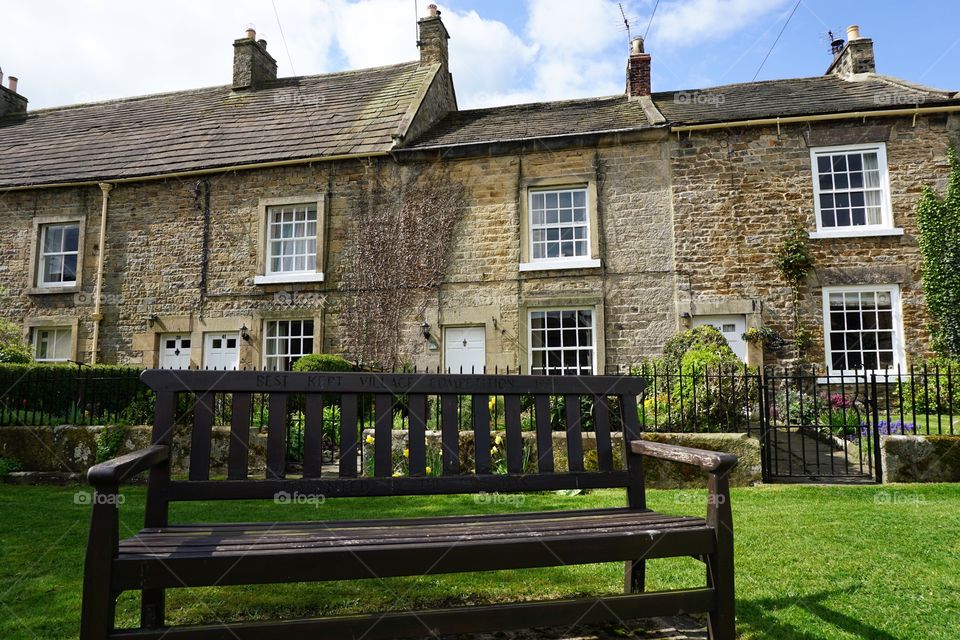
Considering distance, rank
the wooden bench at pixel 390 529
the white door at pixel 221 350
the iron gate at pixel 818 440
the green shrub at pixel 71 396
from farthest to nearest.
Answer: the white door at pixel 221 350 < the green shrub at pixel 71 396 < the iron gate at pixel 818 440 < the wooden bench at pixel 390 529

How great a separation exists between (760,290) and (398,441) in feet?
28.3

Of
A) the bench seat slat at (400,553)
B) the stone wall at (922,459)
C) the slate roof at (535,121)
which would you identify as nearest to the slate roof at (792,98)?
the slate roof at (535,121)

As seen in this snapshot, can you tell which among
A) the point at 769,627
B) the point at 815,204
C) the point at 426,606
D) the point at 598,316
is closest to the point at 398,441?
the point at 426,606

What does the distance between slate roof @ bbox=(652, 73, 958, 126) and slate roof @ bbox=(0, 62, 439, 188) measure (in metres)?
6.37

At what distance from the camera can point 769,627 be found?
2.73 m

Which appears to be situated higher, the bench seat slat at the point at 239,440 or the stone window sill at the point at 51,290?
the stone window sill at the point at 51,290

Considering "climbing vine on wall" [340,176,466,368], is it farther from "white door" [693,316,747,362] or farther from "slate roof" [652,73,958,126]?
"white door" [693,316,747,362]

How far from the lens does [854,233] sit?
483 inches

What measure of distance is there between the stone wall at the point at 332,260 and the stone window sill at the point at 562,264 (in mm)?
126

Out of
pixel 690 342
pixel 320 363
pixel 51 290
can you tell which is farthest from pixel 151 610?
pixel 51 290

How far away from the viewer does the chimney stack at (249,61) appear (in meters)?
17.7

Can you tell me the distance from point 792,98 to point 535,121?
5680 millimetres

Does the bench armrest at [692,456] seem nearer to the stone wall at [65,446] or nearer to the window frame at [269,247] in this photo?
the stone wall at [65,446]

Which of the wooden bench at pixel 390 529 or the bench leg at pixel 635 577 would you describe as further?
the bench leg at pixel 635 577
